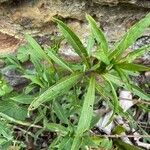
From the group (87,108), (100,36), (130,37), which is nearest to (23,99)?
(87,108)

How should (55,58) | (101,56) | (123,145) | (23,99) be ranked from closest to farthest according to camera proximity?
1. (101,56)
2. (55,58)
3. (23,99)
4. (123,145)

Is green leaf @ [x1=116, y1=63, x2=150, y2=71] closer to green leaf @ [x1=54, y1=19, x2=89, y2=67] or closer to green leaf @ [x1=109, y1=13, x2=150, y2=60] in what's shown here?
green leaf @ [x1=109, y1=13, x2=150, y2=60]

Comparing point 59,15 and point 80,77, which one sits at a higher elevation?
point 59,15

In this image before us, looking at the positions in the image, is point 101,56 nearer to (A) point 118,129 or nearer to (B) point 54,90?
(B) point 54,90

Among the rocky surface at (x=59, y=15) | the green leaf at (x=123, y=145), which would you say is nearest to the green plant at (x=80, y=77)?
the rocky surface at (x=59, y=15)

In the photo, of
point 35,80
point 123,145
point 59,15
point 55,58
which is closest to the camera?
point 55,58

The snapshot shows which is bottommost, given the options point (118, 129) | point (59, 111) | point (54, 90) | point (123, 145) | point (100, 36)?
point (123, 145)

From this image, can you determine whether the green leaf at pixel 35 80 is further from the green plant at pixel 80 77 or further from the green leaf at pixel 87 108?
the green leaf at pixel 87 108

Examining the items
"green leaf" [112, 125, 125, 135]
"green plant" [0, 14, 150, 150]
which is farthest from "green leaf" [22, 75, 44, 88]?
"green leaf" [112, 125, 125, 135]

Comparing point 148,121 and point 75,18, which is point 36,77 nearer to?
point 75,18
